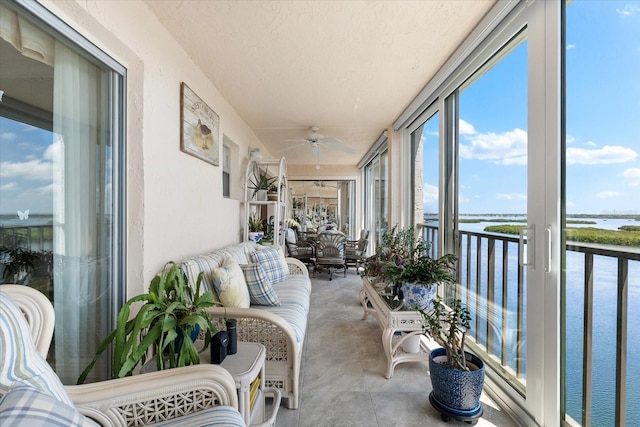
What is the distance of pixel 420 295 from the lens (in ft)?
6.66

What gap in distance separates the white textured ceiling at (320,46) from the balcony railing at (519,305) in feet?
5.00

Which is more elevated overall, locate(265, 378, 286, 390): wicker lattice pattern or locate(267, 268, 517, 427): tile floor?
locate(265, 378, 286, 390): wicker lattice pattern

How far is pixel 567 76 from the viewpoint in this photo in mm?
1357

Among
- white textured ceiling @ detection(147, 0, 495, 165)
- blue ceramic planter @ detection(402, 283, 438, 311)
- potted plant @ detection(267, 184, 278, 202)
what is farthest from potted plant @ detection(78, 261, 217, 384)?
potted plant @ detection(267, 184, 278, 202)

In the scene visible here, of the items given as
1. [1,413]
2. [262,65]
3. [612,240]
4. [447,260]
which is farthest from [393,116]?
[1,413]

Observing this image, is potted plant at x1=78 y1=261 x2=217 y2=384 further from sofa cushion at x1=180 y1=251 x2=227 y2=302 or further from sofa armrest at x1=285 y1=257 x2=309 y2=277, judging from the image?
sofa armrest at x1=285 y1=257 x2=309 y2=277

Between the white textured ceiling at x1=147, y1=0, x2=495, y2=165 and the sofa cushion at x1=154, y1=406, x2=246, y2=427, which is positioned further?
the white textured ceiling at x1=147, y1=0, x2=495, y2=165

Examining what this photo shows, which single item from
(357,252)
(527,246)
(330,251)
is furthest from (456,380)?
(357,252)

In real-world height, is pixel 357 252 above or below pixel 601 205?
below

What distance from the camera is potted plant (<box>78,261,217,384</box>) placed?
1073mm

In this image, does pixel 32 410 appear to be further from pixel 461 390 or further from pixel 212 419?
pixel 461 390

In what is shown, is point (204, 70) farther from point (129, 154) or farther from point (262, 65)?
point (129, 154)

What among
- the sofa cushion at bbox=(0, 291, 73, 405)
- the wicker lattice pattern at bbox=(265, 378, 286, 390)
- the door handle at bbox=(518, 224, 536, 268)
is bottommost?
the wicker lattice pattern at bbox=(265, 378, 286, 390)

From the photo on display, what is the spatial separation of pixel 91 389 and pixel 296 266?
7.88ft
